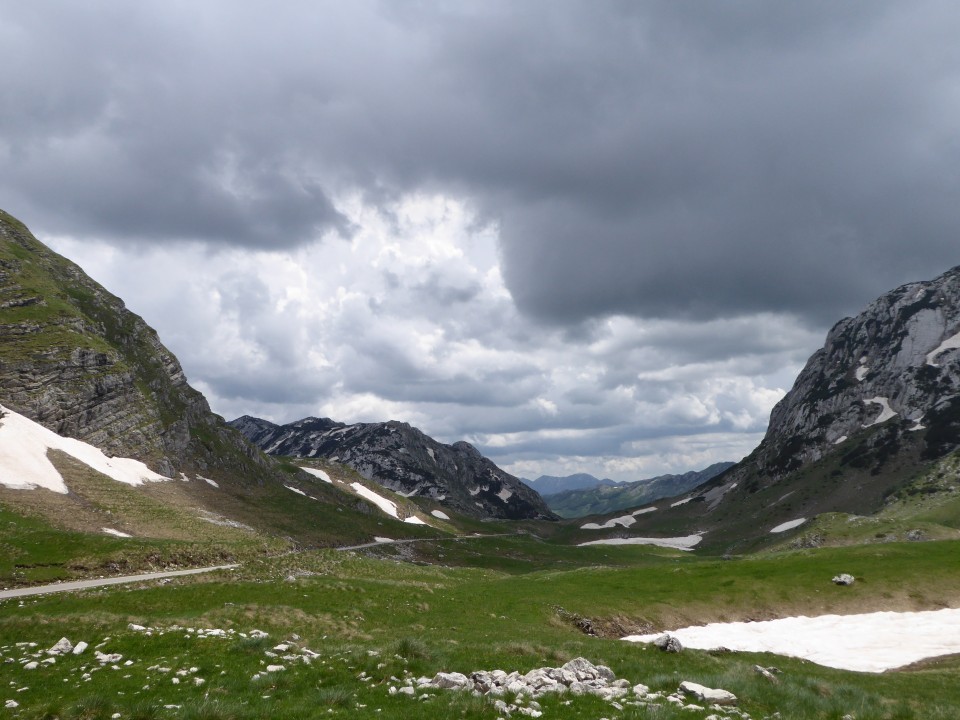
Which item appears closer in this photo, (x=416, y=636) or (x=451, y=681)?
(x=451, y=681)

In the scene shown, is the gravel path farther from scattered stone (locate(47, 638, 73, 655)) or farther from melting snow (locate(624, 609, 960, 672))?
melting snow (locate(624, 609, 960, 672))

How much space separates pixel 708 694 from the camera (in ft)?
63.4

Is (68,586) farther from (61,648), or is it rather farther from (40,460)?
(40,460)

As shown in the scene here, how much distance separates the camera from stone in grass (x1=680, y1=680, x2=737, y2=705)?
19.0 metres

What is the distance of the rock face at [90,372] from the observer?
112 metres

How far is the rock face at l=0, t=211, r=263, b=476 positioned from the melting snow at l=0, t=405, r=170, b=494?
7728mm

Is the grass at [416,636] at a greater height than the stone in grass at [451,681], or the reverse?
the stone in grass at [451,681]

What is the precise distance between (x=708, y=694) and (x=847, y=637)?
31.7 metres

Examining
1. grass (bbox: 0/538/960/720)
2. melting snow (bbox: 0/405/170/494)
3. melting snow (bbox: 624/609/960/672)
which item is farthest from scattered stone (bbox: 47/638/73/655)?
melting snow (bbox: 0/405/170/494)

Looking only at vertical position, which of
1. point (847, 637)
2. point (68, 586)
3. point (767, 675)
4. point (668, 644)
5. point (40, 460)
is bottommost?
point (847, 637)

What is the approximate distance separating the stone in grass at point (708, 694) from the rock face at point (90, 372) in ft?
411

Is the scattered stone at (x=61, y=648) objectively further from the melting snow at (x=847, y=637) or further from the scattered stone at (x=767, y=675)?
the melting snow at (x=847, y=637)

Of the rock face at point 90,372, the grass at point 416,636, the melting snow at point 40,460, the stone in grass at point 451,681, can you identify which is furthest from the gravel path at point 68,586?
the rock face at point 90,372

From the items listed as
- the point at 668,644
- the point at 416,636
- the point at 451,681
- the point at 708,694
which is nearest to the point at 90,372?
the point at 416,636
